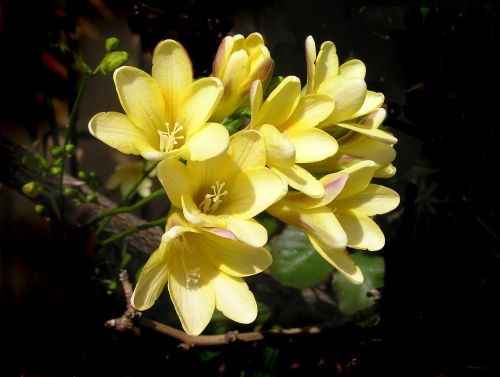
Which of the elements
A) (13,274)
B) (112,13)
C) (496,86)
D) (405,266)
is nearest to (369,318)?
(405,266)

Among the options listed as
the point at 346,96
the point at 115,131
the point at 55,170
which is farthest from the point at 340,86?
the point at 55,170

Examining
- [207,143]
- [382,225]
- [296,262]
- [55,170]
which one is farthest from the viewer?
[382,225]

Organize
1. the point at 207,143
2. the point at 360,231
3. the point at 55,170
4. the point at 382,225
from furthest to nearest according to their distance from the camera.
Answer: the point at 382,225 < the point at 55,170 < the point at 360,231 < the point at 207,143

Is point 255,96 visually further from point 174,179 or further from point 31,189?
point 31,189

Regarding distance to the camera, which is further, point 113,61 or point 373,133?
point 113,61

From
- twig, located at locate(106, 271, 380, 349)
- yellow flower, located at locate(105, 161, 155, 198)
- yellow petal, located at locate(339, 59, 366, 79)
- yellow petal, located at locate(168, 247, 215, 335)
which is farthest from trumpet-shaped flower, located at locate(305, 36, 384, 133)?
yellow flower, located at locate(105, 161, 155, 198)

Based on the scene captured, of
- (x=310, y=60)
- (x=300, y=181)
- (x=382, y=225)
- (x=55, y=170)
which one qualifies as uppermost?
(x=310, y=60)

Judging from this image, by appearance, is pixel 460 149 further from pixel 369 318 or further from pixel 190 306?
pixel 190 306
